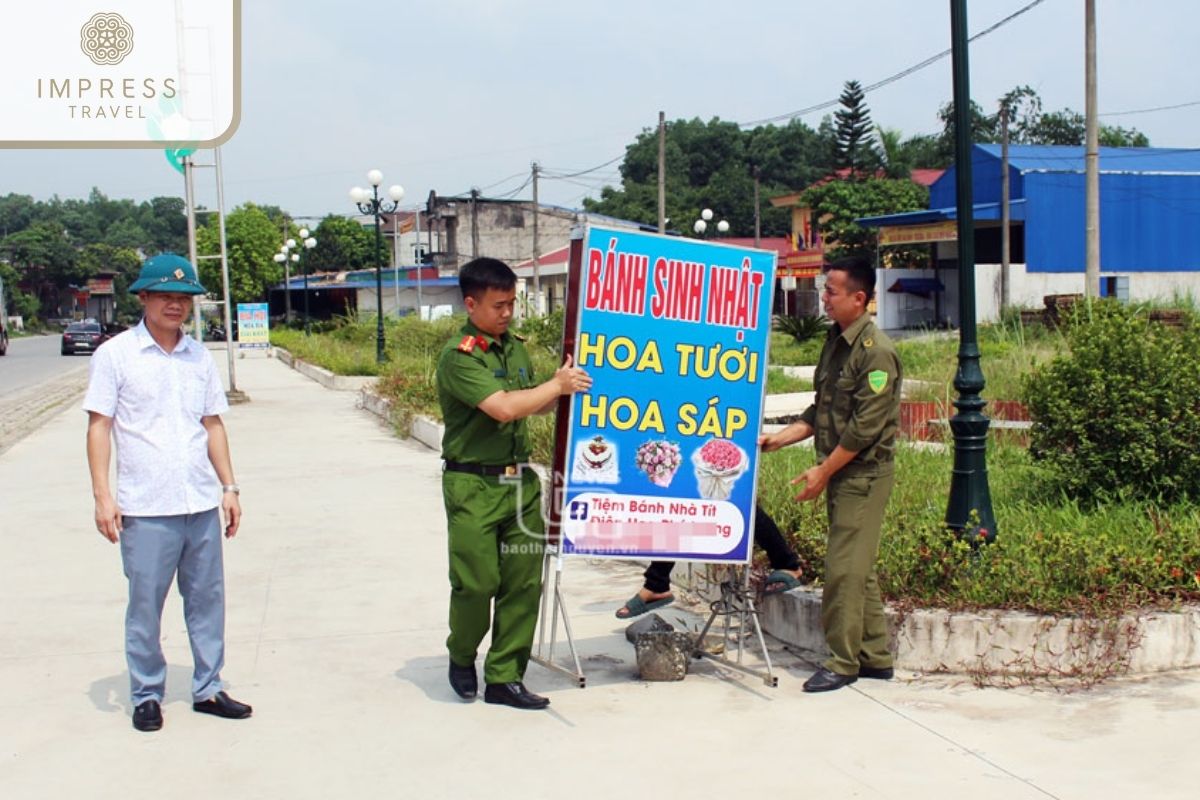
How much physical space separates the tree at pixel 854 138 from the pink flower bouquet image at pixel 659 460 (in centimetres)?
5310

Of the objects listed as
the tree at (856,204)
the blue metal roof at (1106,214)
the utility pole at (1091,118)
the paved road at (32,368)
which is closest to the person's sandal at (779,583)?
the utility pole at (1091,118)

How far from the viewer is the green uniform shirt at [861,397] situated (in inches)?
202

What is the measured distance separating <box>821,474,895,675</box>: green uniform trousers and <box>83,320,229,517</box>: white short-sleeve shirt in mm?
2661

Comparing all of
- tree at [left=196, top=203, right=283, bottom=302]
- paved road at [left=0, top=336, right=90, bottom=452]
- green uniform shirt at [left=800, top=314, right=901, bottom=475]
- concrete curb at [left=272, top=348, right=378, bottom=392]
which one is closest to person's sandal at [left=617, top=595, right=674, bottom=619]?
green uniform shirt at [left=800, top=314, right=901, bottom=475]

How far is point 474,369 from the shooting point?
500 cm

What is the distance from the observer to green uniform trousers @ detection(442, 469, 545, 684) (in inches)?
199

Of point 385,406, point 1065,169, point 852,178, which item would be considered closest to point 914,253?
point 1065,169

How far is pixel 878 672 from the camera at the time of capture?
545 cm

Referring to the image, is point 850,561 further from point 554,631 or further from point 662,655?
point 554,631

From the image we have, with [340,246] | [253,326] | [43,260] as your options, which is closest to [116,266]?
[43,260]

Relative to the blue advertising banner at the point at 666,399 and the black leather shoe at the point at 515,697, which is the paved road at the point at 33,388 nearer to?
the black leather shoe at the point at 515,697

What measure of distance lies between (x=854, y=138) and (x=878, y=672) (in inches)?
2130

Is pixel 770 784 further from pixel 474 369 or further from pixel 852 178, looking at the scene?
pixel 852 178

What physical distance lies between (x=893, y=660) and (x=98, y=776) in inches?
133
